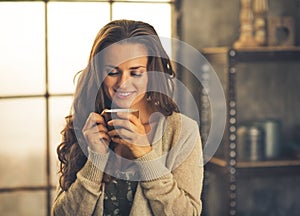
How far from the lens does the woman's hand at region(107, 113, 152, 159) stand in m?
1.32

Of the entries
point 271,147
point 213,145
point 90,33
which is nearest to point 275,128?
point 271,147

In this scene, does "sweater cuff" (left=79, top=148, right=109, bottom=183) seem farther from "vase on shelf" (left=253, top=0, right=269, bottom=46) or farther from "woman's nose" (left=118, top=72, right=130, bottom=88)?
"vase on shelf" (left=253, top=0, right=269, bottom=46)

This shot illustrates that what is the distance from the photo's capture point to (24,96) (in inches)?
106

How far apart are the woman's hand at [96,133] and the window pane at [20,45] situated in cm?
139

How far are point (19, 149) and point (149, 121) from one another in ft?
4.44

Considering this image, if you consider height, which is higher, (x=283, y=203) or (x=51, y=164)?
(x=51, y=164)

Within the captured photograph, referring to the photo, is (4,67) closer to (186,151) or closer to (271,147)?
(271,147)

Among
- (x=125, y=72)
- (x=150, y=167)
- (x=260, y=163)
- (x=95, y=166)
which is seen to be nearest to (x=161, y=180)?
(x=150, y=167)

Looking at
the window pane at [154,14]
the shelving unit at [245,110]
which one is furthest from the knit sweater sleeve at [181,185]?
the window pane at [154,14]

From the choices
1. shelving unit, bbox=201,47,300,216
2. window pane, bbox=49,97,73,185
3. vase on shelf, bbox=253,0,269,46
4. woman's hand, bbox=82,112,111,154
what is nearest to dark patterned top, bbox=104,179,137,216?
woman's hand, bbox=82,112,111,154

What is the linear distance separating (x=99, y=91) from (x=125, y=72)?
10cm

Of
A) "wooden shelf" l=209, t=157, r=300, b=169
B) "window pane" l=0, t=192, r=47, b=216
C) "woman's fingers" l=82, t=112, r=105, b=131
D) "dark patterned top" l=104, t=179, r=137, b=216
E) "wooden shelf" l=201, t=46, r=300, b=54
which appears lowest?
"window pane" l=0, t=192, r=47, b=216

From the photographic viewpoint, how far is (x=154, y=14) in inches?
110

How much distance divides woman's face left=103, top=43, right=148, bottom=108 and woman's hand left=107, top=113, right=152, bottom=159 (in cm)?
5
